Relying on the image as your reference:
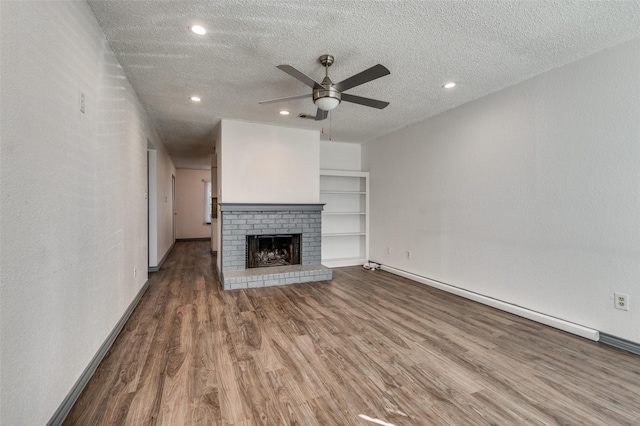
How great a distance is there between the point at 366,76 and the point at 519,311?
2.73 m

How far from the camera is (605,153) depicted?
2.31 m

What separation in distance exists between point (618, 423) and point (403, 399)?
1.05m

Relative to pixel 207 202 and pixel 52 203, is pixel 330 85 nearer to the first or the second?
pixel 52 203

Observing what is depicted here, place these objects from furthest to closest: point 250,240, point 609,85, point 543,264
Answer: point 250,240 → point 543,264 → point 609,85

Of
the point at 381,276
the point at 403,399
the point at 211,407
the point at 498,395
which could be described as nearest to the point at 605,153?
the point at 498,395

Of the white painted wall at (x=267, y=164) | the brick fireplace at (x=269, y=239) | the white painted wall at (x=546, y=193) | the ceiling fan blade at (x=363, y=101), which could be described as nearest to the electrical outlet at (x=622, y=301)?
the white painted wall at (x=546, y=193)

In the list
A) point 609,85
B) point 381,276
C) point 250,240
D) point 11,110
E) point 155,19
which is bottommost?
point 381,276

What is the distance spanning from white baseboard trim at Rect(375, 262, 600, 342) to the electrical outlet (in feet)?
0.91

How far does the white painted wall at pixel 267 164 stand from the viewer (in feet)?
13.6

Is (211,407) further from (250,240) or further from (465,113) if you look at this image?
(465,113)

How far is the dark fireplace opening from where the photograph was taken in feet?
14.6

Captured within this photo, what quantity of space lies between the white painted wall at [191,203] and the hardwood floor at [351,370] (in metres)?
6.48

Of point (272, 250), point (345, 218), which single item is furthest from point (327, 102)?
point (345, 218)

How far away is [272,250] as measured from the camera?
15.4ft
